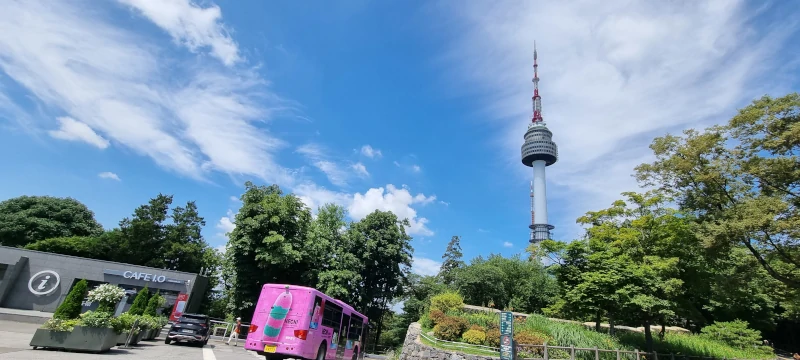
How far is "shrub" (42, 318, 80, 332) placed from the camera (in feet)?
33.2

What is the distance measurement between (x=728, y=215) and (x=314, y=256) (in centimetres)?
2639

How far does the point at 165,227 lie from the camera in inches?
1924

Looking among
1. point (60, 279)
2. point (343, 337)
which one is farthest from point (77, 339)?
point (60, 279)

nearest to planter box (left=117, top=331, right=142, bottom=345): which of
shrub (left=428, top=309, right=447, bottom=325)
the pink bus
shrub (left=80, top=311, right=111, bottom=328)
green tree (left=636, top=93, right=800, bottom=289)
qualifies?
shrub (left=80, top=311, right=111, bottom=328)

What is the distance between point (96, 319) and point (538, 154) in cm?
12986

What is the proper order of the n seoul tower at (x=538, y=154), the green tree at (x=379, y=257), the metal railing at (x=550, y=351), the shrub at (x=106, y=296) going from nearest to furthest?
1. the shrub at (x=106, y=296)
2. the metal railing at (x=550, y=351)
3. the green tree at (x=379, y=257)
4. the n seoul tower at (x=538, y=154)

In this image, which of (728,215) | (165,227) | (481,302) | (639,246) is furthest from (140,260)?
(728,215)

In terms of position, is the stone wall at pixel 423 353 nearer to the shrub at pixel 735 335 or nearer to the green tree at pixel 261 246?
the green tree at pixel 261 246

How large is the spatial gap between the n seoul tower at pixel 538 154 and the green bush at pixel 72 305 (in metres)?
Result: 124

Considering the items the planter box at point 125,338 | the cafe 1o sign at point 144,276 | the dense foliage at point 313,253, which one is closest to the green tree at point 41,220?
the cafe 1o sign at point 144,276

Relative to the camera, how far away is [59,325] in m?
10.2

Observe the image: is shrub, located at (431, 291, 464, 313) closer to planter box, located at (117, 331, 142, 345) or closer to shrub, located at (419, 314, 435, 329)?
shrub, located at (419, 314, 435, 329)

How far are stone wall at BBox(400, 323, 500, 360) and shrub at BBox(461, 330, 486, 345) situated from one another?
1284 millimetres

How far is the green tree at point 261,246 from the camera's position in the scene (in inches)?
1039
